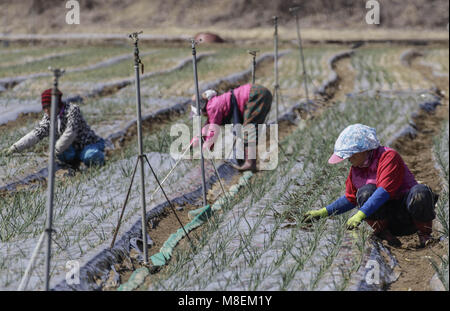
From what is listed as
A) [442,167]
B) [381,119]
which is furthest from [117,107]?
[442,167]

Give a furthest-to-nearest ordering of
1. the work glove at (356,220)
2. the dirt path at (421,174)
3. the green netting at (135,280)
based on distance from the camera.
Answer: the work glove at (356,220) < the dirt path at (421,174) < the green netting at (135,280)

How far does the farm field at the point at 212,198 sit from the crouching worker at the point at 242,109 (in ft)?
1.02

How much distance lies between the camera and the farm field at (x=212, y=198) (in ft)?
10.0

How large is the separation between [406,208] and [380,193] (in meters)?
0.30

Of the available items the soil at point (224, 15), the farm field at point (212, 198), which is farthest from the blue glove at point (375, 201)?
the soil at point (224, 15)

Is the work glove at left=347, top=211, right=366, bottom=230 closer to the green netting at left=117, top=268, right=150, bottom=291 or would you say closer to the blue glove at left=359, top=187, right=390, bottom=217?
the blue glove at left=359, top=187, right=390, bottom=217

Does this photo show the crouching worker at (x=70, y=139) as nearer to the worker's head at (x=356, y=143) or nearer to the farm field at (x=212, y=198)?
the farm field at (x=212, y=198)

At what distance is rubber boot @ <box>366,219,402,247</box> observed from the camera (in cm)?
353

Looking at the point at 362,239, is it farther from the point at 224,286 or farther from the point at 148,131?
the point at 148,131

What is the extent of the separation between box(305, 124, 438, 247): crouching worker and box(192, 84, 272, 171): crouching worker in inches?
66.2

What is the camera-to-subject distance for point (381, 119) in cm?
750

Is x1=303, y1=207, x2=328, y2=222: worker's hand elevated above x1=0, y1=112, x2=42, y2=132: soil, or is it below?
below

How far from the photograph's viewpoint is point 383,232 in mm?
3604

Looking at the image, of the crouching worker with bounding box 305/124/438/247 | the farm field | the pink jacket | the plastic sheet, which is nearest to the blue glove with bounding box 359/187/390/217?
the crouching worker with bounding box 305/124/438/247
